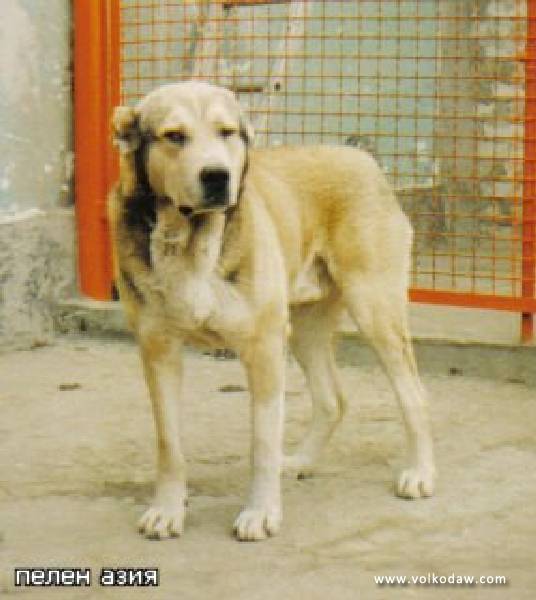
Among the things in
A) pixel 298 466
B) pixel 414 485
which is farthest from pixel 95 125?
pixel 414 485

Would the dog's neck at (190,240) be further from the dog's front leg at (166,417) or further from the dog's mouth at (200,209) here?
the dog's front leg at (166,417)

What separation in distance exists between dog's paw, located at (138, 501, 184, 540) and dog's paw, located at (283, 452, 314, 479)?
2.16ft

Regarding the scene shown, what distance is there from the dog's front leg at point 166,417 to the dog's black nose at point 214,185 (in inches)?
19.6

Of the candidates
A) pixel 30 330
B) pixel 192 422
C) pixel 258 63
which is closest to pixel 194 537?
pixel 192 422

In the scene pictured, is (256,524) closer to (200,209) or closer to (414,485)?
(414,485)

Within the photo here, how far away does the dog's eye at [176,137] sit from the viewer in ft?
12.2

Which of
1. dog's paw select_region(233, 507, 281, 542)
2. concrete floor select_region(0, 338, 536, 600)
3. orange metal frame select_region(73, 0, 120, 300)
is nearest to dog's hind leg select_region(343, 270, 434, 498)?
concrete floor select_region(0, 338, 536, 600)

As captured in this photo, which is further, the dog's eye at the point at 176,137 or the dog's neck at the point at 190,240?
the dog's neck at the point at 190,240

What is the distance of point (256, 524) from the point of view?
12.7 feet

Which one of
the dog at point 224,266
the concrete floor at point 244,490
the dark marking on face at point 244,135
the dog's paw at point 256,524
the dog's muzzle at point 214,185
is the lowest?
the concrete floor at point 244,490

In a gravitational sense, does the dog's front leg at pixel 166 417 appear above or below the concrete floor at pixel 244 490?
above

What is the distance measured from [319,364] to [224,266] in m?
0.93

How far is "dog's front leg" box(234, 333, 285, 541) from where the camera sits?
13.0 ft

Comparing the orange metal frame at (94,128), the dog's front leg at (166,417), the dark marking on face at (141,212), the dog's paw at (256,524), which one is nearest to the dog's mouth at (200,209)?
the dark marking on face at (141,212)
